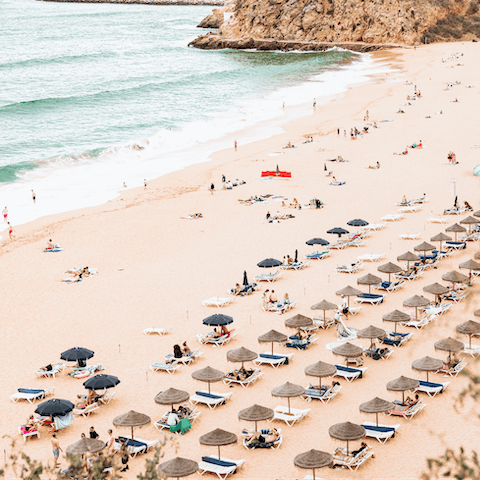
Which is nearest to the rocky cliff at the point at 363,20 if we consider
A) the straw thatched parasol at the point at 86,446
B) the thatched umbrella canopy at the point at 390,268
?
the thatched umbrella canopy at the point at 390,268

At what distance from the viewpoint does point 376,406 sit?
1603cm

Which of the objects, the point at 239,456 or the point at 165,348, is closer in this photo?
the point at 239,456

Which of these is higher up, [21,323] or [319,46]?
[319,46]

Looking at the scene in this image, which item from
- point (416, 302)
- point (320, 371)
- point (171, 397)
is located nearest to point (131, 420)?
point (171, 397)

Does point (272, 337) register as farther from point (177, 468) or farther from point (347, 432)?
point (177, 468)

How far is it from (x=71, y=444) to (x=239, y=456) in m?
3.77

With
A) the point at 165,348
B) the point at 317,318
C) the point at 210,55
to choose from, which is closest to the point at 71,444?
the point at 165,348

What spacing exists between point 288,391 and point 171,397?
287cm

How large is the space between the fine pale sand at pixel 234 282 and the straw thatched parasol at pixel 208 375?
748mm

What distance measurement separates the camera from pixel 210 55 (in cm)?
11612

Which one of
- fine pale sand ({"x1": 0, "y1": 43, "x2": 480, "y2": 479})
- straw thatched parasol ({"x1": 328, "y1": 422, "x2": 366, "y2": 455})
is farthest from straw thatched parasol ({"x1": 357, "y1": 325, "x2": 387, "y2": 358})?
straw thatched parasol ({"x1": 328, "y1": 422, "x2": 366, "y2": 455})

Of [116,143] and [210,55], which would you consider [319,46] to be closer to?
[210,55]

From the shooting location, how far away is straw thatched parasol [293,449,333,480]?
13.9 meters

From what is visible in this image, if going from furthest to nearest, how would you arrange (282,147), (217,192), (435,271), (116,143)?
(116,143), (282,147), (217,192), (435,271)
